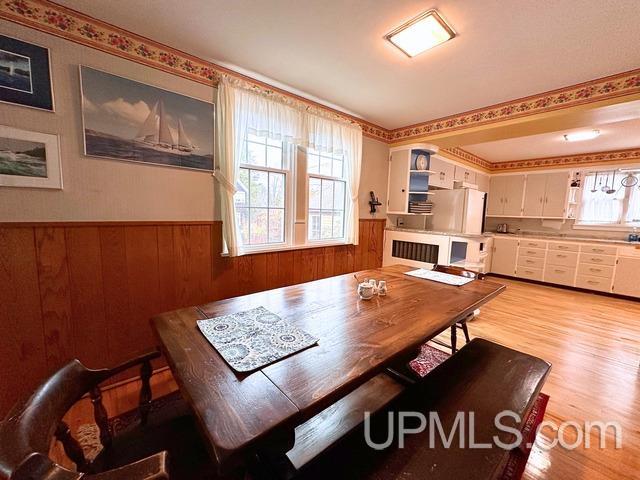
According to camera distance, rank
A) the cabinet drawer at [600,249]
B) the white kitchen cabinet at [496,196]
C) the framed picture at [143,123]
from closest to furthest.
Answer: the framed picture at [143,123]
the cabinet drawer at [600,249]
the white kitchen cabinet at [496,196]

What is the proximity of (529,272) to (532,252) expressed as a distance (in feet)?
1.23

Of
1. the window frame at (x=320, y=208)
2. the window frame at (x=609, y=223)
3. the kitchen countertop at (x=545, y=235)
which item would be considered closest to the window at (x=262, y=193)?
the window frame at (x=320, y=208)

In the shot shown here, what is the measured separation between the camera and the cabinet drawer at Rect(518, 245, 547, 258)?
463 centimetres

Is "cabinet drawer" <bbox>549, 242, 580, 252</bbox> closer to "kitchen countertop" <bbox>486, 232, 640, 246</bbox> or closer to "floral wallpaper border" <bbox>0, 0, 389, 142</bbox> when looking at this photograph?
"kitchen countertop" <bbox>486, 232, 640, 246</bbox>

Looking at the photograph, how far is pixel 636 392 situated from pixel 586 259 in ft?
10.4

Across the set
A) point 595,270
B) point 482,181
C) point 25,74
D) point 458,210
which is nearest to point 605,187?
point 595,270

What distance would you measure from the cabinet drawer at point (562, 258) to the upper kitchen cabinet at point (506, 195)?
106 cm

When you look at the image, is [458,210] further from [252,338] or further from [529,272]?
[252,338]

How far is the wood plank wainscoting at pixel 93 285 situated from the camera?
1.49 meters

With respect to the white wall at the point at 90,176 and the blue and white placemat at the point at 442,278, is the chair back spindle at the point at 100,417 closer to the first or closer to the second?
the white wall at the point at 90,176

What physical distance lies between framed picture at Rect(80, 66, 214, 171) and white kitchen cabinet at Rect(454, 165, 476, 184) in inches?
158

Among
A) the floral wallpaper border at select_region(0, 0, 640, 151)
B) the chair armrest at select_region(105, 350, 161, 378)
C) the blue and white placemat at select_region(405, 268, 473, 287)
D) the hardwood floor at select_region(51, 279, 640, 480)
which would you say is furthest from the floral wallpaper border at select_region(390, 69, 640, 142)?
the chair armrest at select_region(105, 350, 161, 378)

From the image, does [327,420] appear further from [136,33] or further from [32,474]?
[136,33]

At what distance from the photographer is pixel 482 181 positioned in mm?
5320
